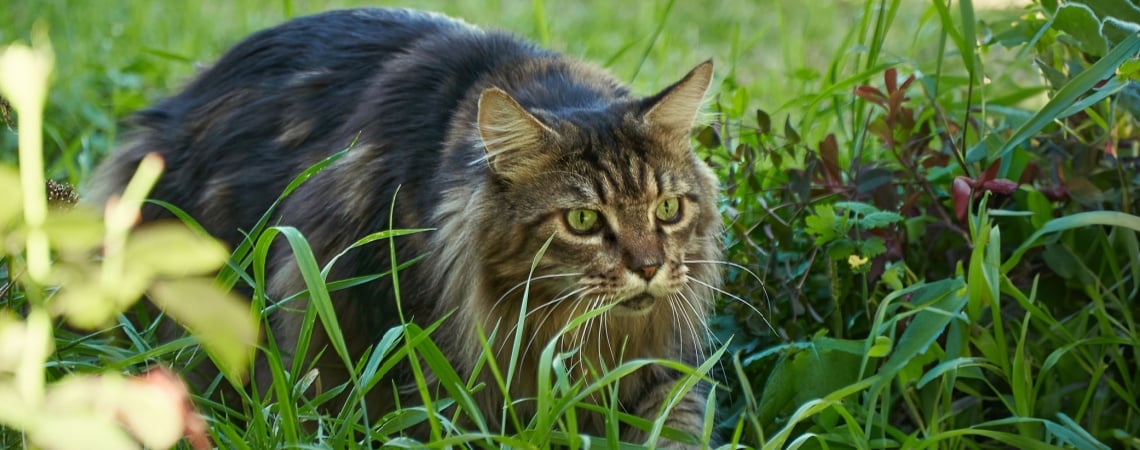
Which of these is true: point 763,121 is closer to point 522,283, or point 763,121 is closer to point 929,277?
point 929,277

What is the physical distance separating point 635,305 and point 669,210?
0.65 ft

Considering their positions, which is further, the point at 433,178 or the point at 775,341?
the point at 775,341

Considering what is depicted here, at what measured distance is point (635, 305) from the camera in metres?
2.25

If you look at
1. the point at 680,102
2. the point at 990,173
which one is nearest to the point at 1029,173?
the point at 990,173

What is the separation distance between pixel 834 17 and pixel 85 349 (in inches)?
169

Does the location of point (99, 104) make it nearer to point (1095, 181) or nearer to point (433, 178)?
point (433, 178)

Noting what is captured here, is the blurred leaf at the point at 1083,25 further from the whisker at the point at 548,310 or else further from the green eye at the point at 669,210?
the whisker at the point at 548,310

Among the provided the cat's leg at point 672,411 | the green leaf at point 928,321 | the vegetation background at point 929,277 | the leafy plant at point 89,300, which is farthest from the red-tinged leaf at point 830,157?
the leafy plant at point 89,300

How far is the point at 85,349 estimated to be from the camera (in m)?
2.03

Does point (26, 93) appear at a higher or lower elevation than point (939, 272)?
higher

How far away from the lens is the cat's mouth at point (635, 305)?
2.24 meters

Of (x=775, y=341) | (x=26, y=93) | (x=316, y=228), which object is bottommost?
(x=775, y=341)

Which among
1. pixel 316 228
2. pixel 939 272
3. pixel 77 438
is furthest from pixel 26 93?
pixel 939 272

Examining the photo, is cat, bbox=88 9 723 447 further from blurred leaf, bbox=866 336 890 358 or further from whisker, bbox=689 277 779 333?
blurred leaf, bbox=866 336 890 358
